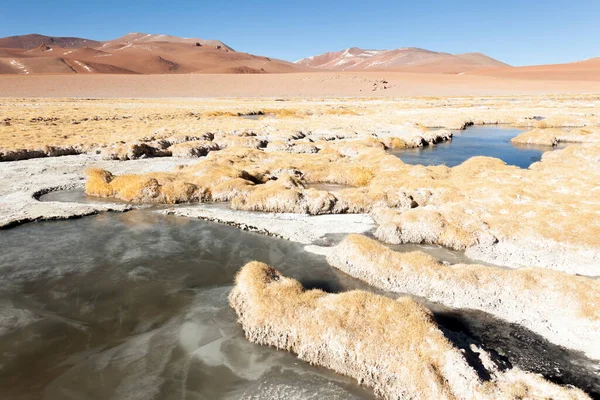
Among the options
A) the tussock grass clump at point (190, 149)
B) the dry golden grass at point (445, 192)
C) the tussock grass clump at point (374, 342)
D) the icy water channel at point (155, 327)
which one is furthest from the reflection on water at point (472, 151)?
the tussock grass clump at point (374, 342)

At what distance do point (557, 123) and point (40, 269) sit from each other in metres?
72.6

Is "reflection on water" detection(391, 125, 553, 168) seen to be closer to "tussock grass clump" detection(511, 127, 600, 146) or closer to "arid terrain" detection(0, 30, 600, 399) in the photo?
"tussock grass clump" detection(511, 127, 600, 146)

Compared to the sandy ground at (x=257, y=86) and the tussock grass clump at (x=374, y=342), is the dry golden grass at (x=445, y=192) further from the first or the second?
the sandy ground at (x=257, y=86)

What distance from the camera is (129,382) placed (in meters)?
10.2

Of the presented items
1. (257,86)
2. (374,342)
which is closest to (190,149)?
(374,342)

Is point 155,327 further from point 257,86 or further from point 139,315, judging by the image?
point 257,86

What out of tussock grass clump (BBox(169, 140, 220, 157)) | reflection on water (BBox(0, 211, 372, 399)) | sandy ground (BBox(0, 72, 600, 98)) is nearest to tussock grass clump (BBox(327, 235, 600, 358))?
reflection on water (BBox(0, 211, 372, 399))

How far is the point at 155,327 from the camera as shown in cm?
1251

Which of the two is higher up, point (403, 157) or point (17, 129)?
point (17, 129)

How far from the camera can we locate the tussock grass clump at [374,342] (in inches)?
356

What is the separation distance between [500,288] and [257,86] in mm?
153588

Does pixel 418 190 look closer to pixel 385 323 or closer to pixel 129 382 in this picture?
pixel 385 323

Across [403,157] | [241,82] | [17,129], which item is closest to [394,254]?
[403,157]

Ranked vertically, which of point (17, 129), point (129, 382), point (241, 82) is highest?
point (241, 82)
